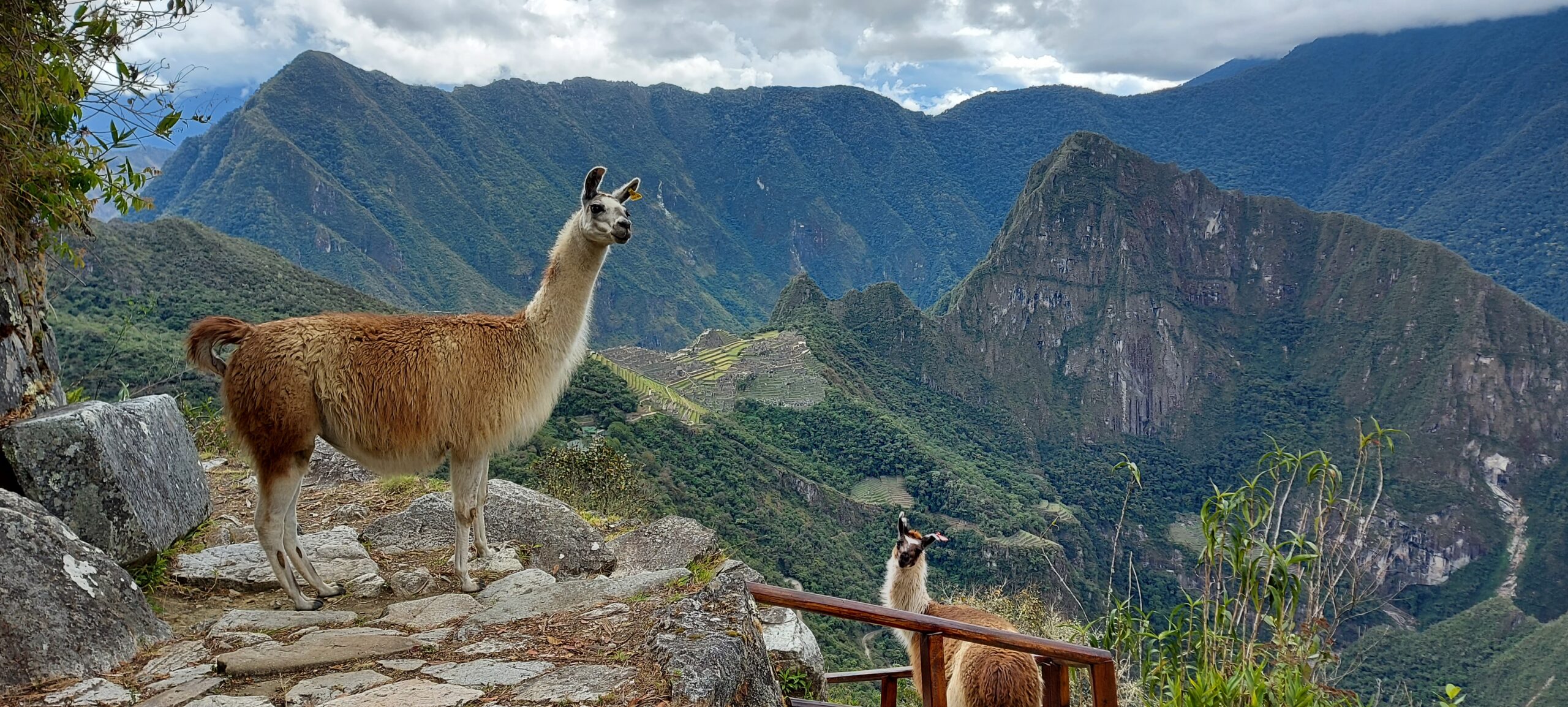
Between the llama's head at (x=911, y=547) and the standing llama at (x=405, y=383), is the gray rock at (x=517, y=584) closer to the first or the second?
the standing llama at (x=405, y=383)

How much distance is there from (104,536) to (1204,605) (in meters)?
5.95

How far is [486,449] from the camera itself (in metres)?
5.30

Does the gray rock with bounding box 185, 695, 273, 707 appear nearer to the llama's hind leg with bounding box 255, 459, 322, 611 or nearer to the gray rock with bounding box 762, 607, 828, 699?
the llama's hind leg with bounding box 255, 459, 322, 611

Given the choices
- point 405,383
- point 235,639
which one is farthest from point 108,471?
point 405,383

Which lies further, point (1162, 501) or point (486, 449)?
point (1162, 501)

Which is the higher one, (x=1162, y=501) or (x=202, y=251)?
(x=202, y=251)

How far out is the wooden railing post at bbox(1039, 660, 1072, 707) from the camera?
3.32 metres

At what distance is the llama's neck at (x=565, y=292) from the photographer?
564cm

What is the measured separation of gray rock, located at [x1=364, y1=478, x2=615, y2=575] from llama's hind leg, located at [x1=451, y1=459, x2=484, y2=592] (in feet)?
3.35

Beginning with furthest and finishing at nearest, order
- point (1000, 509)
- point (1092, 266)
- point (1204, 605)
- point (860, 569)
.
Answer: point (1092, 266), point (1000, 509), point (860, 569), point (1204, 605)

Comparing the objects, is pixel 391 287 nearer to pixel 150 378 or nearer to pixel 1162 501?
pixel 1162 501

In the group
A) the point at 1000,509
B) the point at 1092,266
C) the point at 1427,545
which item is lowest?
the point at 1427,545

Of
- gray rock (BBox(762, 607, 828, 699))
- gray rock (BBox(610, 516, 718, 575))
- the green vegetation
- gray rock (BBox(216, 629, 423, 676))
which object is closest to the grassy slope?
the green vegetation

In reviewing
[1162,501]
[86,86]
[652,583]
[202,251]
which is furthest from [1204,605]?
[1162,501]
